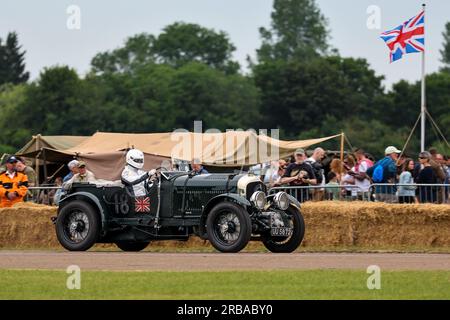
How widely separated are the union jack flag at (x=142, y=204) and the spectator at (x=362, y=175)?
445 centimetres

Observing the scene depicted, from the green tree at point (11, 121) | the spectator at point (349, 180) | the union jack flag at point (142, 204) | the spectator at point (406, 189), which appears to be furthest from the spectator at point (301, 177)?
the green tree at point (11, 121)

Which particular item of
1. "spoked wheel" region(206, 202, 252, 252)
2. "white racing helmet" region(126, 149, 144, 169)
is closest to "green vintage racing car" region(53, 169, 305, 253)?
"spoked wheel" region(206, 202, 252, 252)

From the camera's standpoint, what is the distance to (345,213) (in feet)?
66.0

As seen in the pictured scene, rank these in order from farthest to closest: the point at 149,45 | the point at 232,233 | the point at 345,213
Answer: the point at 149,45
the point at 345,213
the point at 232,233

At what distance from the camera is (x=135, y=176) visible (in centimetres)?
1872

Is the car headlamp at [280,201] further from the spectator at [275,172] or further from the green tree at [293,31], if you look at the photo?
the green tree at [293,31]

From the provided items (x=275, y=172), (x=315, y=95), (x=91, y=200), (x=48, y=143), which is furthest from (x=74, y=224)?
(x=315, y=95)

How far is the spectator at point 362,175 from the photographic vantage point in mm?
21748

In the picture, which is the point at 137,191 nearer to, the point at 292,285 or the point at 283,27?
the point at 292,285

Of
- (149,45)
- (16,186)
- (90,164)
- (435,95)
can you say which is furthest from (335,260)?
(149,45)

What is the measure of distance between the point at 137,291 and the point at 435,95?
9168 centimetres

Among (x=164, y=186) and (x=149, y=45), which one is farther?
(x=149, y=45)
